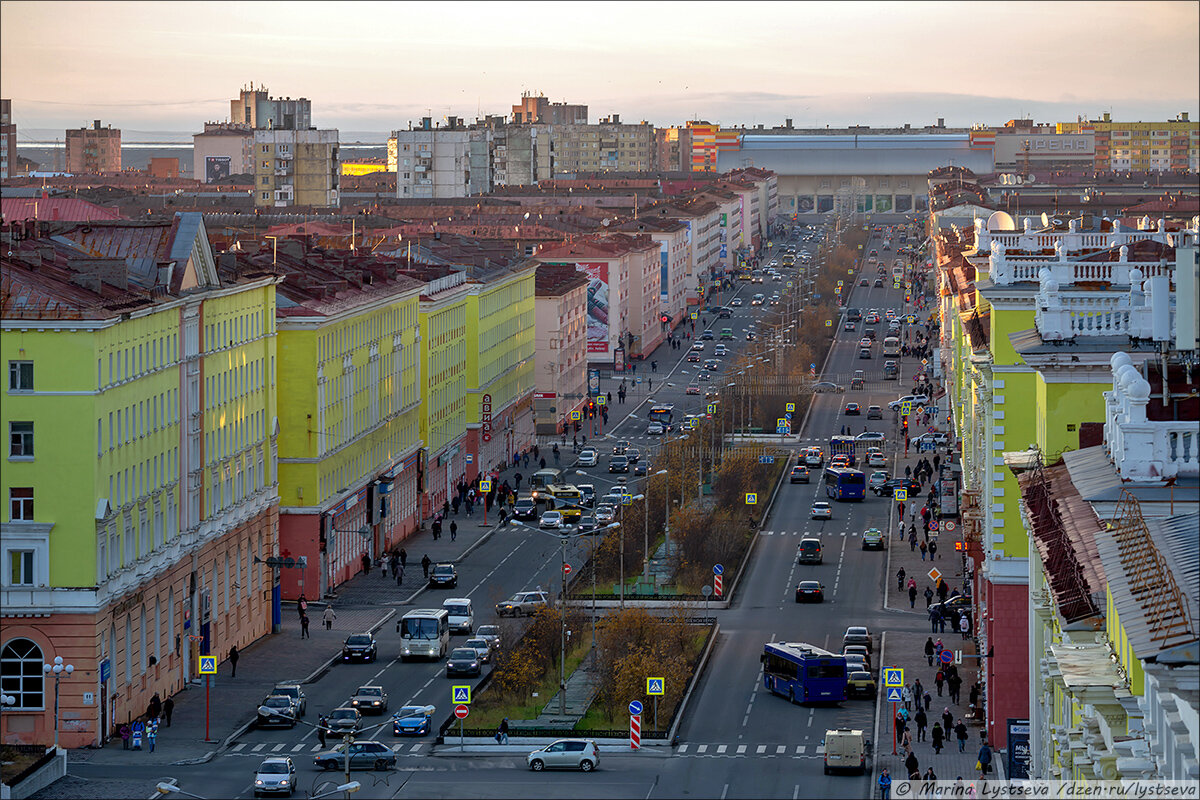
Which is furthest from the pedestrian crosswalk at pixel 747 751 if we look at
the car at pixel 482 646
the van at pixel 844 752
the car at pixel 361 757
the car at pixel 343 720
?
the car at pixel 482 646

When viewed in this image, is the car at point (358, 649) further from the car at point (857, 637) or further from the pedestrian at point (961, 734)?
the pedestrian at point (961, 734)

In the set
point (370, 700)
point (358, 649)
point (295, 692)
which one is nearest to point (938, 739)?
point (370, 700)

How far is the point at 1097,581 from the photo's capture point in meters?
30.9

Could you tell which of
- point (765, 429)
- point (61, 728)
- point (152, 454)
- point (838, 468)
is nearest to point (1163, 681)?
point (61, 728)

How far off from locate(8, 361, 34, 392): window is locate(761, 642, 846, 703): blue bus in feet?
76.2

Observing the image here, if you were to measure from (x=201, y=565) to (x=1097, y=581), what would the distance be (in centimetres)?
4301

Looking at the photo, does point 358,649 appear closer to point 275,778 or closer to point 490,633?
point 490,633

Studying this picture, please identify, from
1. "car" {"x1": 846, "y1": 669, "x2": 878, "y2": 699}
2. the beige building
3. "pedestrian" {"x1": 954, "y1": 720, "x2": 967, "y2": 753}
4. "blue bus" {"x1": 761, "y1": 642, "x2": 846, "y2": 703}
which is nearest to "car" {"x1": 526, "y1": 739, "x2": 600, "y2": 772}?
"pedestrian" {"x1": 954, "y1": 720, "x2": 967, "y2": 753}

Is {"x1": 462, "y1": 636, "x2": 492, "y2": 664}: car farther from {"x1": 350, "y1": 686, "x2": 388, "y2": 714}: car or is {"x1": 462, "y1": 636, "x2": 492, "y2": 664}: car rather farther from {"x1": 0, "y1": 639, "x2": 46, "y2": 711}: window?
{"x1": 0, "y1": 639, "x2": 46, "y2": 711}: window

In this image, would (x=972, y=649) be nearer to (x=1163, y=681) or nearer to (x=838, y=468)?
(x=838, y=468)

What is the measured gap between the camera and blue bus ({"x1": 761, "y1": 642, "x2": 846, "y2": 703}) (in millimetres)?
67312

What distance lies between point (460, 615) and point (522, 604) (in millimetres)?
2166

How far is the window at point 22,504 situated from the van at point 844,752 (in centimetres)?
2170

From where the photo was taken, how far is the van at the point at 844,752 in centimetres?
5797
